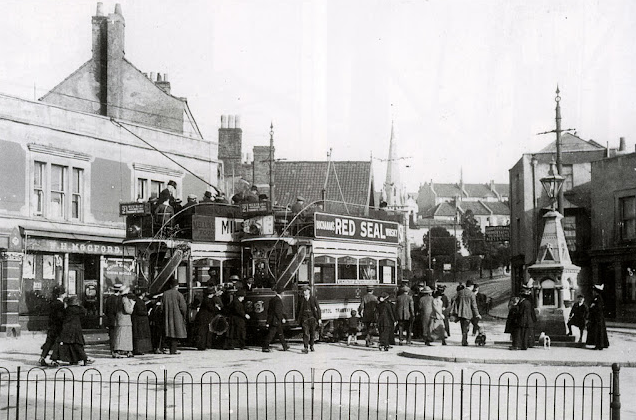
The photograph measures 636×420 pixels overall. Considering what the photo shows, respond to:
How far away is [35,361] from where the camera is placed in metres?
16.5

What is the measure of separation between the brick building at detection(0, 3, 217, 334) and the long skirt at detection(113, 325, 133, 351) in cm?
549

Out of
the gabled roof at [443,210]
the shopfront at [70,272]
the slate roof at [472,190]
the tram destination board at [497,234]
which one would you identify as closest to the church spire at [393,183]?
the gabled roof at [443,210]

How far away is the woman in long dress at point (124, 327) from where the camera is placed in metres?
17.1

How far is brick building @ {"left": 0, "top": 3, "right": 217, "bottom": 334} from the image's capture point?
978 inches

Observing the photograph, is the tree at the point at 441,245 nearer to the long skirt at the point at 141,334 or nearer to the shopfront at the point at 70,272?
the shopfront at the point at 70,272

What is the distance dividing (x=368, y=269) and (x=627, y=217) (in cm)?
1866

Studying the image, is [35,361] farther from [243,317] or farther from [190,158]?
[190,158]

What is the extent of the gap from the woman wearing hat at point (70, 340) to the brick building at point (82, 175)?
7.20 m

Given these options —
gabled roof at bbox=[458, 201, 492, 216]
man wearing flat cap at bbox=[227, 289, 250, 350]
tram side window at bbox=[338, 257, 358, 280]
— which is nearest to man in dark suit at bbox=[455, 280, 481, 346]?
tram side window at bbox=[338, 257, 358, 280]

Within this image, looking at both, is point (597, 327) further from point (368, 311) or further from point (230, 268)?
point (230, 268)

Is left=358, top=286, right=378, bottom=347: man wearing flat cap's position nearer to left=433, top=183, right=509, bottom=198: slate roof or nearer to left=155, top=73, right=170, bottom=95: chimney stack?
left=155, top=73, right=170, bottom=95: chimney stack

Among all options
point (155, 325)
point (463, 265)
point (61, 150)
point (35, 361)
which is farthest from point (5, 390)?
point (463, 265)

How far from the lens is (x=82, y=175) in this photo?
27.7 m

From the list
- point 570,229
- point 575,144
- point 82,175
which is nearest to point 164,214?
point 82,175
